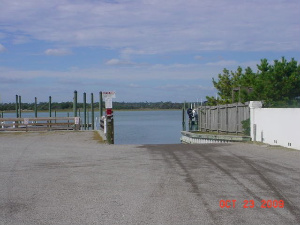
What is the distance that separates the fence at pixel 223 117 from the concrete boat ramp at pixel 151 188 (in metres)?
11.8

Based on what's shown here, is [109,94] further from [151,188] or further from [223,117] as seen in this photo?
[151,188]

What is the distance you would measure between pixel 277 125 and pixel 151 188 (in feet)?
35.6

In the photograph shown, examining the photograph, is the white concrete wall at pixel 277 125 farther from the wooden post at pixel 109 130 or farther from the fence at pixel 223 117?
the wooden post at pixel 109 130

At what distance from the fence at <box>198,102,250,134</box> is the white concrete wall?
4.69 meters

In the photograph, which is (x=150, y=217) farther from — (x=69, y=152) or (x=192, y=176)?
(x=69, y=152)

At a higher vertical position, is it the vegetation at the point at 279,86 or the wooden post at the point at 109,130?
the vegetation at the point at 279,86

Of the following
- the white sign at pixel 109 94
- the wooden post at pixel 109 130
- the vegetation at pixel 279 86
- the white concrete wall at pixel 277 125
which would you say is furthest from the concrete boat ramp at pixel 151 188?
the vegetation at pixel 279 86

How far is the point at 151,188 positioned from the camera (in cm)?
1012

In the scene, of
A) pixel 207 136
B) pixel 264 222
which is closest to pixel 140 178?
pixel 264 222

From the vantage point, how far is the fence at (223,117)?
2842 centimetres

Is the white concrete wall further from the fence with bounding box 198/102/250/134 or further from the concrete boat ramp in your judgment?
the fence with bounding box 198/102/250/134

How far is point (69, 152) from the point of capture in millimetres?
17844

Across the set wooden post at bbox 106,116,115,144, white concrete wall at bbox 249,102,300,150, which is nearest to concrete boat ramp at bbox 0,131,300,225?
white concrete wall at bbox 249,102,300,150

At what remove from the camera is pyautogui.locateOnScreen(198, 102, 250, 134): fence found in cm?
2842
